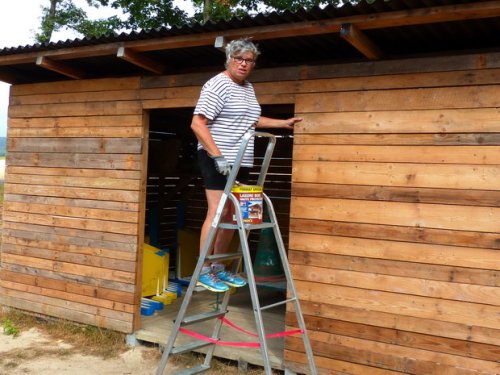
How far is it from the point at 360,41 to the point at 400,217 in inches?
52.8

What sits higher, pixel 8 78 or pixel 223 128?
pixel 8 78

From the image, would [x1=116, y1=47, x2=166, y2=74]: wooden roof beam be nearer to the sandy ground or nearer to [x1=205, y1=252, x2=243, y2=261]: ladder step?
[x1=205, y1=252, x2=243, y2=261]: ladder step

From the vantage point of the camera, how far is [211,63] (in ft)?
17.1

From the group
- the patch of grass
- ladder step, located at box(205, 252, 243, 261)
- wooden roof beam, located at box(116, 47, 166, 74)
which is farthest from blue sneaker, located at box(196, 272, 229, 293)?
wooden roof beam, located at box(116, 47, 166, 74)

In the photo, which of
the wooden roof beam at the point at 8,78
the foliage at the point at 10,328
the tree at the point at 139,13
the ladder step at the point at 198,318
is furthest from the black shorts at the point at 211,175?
the tree at the point at 139,13

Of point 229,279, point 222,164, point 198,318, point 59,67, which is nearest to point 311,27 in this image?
point 222,164

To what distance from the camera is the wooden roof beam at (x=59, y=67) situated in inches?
209

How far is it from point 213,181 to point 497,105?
6.74ft

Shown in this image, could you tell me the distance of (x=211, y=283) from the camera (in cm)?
363

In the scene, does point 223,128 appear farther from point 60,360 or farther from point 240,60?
point 60,360

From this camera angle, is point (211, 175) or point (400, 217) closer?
point (211, 175)

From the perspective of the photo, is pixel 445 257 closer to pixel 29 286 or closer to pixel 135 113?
pixel 135 113

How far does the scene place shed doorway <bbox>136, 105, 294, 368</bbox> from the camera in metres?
6.54

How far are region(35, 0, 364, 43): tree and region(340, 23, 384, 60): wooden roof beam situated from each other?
13.6 m
